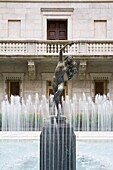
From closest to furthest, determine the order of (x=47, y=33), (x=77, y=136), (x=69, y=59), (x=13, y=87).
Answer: (x=69, y=59) < (x=77, y=136) < (x=13, y=87) < (x=47, y=33)

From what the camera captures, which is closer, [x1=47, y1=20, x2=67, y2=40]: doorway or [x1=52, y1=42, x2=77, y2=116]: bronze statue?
[x1=52, y1=42, x2=77, y2=116]: bronze statue

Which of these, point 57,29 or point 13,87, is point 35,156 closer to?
point 13,87

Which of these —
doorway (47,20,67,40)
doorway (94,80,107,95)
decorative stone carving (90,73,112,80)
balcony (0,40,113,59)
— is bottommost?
doorway (94,80,107,95)

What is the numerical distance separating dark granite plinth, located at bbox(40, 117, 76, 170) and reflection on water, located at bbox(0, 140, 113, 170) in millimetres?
1476

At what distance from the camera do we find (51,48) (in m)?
18.0

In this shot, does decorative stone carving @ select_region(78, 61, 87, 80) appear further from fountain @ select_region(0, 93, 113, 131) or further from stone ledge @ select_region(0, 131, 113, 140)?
stone ledge @ select_region(0, 131, 113, 140)

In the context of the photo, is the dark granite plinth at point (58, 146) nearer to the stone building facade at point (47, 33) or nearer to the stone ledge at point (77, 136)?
the stone ledge at point (77, 136)

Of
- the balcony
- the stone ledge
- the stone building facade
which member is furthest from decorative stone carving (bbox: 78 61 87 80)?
the stone ledge

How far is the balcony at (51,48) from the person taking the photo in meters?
17.7

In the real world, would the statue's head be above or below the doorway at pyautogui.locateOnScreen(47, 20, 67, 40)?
below

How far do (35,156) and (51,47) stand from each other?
10253mm

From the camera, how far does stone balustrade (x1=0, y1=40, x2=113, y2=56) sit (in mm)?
17797

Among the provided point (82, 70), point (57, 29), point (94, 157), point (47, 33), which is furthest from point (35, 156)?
point (57, 29)

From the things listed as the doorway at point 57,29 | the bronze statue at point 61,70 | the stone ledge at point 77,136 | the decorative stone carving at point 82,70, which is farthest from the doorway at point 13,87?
the bronze statue at point 61,70
